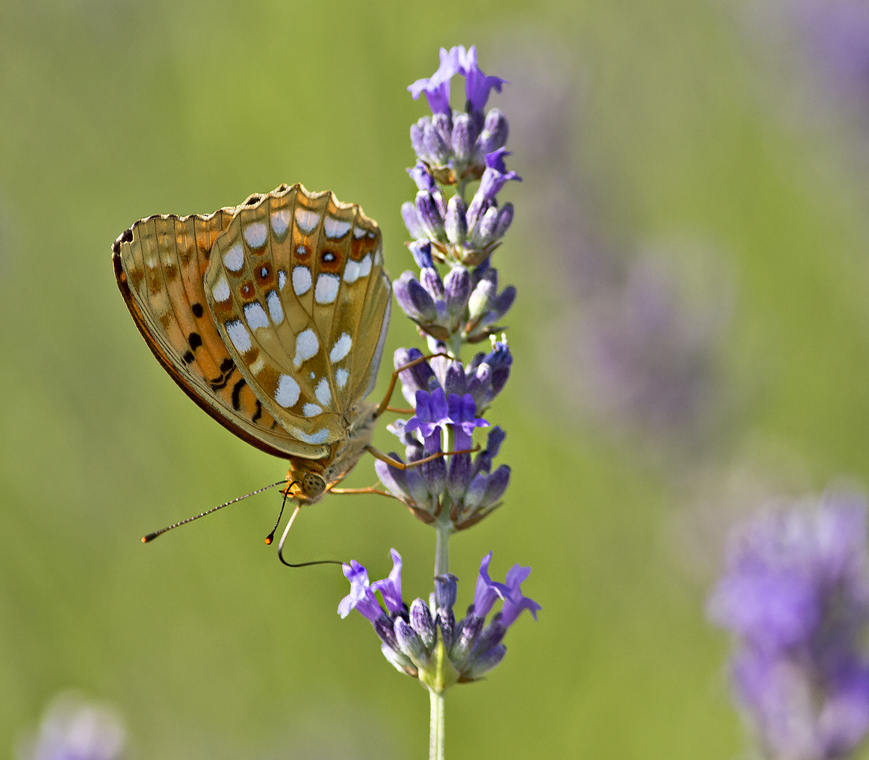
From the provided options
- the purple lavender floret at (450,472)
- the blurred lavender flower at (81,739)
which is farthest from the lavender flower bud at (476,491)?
the blurred lavender flower at (81,739)

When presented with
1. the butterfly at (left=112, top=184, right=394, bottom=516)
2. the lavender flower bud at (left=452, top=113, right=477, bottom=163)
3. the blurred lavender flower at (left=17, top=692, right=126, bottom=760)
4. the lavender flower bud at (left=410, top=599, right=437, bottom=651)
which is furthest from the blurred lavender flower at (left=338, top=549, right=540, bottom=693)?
the blurred lavender flower at (left=17, top=692, right=126, bottom=760)

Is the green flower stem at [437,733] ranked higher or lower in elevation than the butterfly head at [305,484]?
lower

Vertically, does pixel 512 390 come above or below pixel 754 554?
above

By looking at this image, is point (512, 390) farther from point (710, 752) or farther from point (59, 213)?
point (59, 213)

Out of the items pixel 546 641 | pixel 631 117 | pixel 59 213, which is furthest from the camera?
pixel 631 117

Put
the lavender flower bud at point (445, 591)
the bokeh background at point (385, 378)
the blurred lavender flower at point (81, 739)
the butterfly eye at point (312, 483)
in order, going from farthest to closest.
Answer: the bokeh background at point (385, 378) < the blurred lavender flower at point (81, 739) < the butterfly eye at point (312, 483) < the lavender flower bud at point (445, 591)

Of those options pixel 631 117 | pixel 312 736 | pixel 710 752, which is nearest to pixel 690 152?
pixel 631 117

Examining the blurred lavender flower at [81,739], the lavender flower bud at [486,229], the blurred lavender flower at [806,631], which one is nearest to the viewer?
the lavender flower bud at [486,229]

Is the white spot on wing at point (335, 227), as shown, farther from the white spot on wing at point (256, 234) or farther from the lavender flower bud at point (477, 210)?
the lavender flower bud at point (477, 210)
